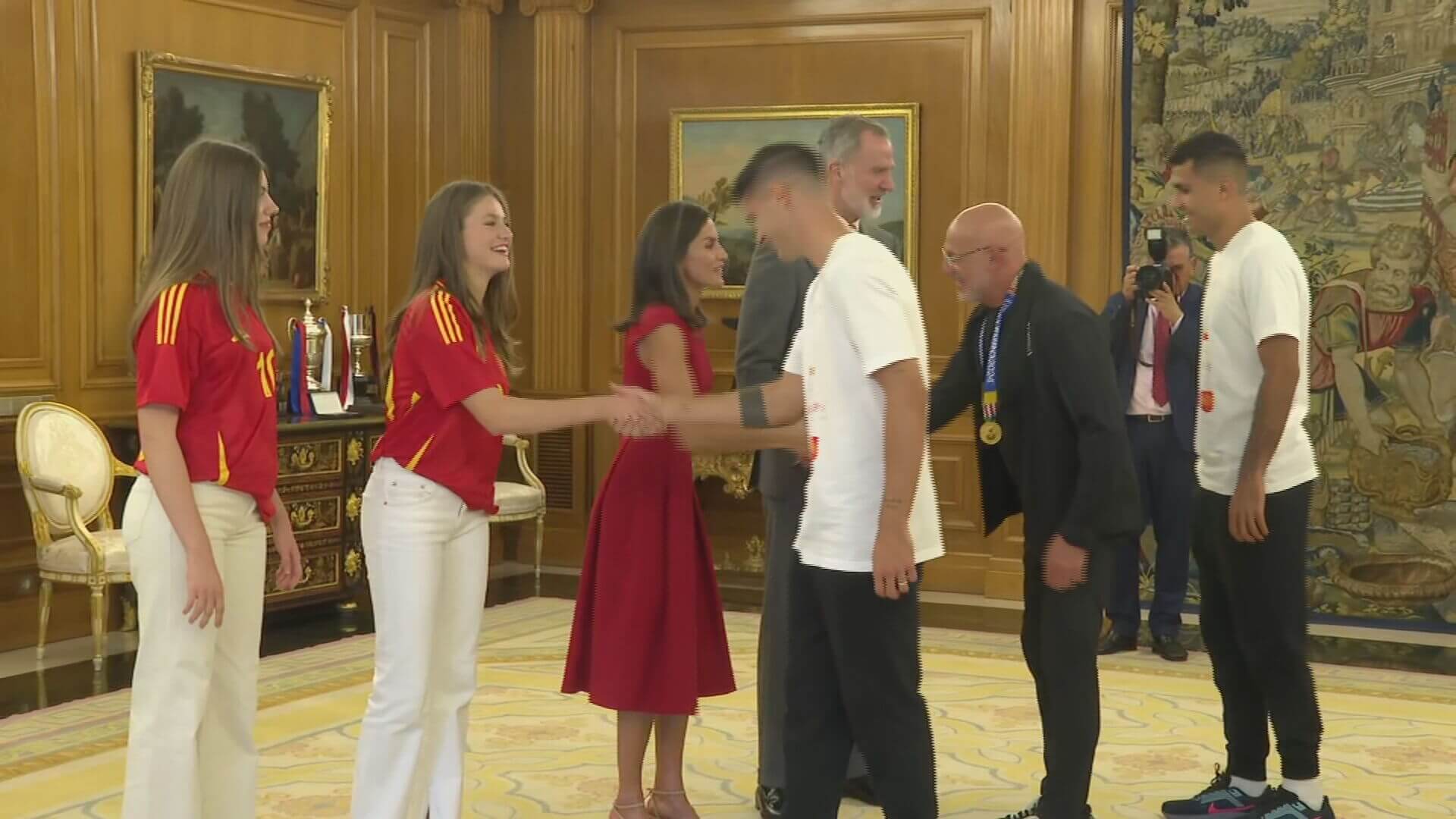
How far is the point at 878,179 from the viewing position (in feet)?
14.3

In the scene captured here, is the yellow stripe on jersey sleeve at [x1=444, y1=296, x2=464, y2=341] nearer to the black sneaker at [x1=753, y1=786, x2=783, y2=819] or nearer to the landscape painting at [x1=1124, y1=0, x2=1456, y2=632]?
the black sneaker at [x1=753, y1=786, x2=783, y2=819]

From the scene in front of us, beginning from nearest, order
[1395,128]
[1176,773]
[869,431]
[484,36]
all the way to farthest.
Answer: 1. [869,431]
2. [1176,773]
3. [1395,128]
4. [484,36]

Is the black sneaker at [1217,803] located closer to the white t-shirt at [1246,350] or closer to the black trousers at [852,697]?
the white t-shirt at [1246,350]

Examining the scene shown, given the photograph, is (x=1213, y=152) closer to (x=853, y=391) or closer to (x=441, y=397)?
(x=853, y=391)

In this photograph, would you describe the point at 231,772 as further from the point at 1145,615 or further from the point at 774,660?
the point at 1145,615

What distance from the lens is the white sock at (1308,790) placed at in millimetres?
4457

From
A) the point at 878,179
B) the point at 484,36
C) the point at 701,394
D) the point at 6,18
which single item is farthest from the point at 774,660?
the point at 484,36

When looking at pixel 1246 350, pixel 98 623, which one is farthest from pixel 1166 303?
pixel 98 623

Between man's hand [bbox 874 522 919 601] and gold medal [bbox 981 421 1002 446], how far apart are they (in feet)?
2.98

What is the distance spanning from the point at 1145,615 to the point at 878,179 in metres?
4.47

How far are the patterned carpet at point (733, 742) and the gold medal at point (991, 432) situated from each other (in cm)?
119

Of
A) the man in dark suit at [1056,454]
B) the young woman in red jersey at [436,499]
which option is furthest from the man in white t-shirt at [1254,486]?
the young woman in red jersey at [436,499]

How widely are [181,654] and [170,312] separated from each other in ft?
2.27

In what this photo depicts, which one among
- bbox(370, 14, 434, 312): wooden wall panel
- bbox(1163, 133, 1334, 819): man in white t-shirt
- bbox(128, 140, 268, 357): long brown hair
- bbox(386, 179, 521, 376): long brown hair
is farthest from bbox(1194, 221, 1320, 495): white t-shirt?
bbox(370, 14, 434, 312): wooden wall panel
